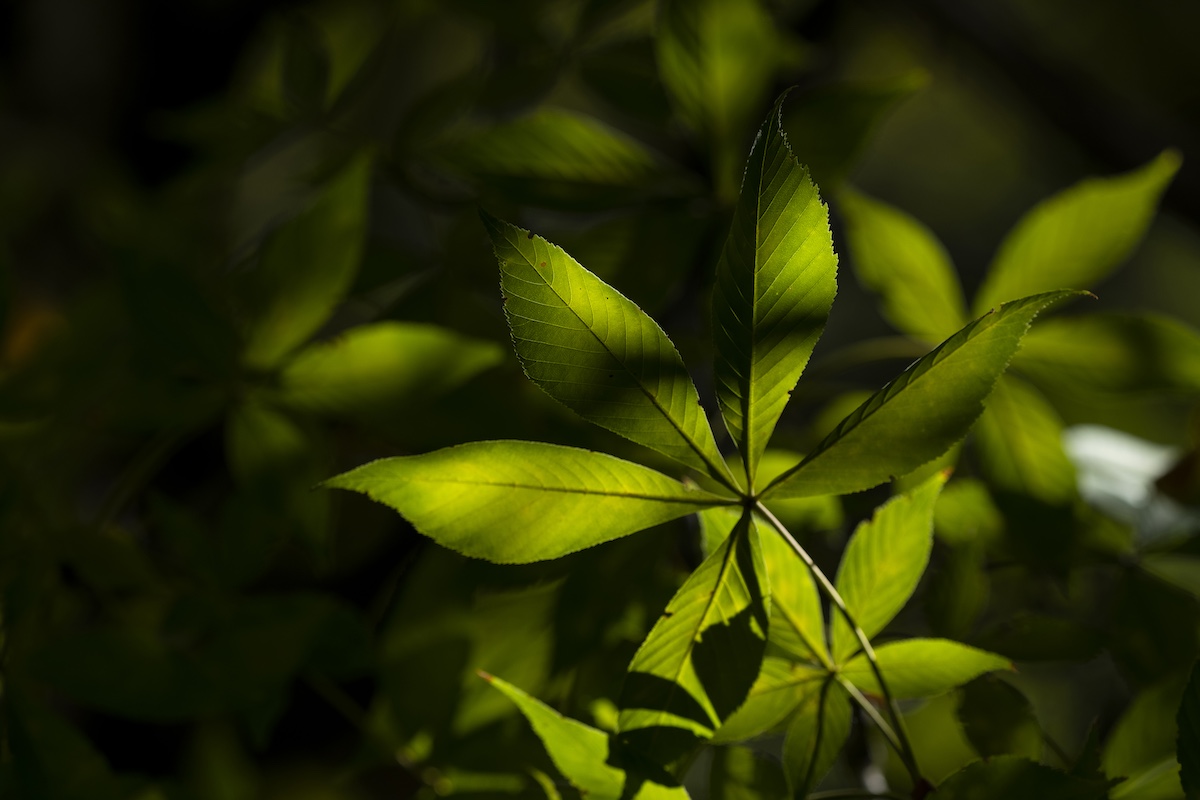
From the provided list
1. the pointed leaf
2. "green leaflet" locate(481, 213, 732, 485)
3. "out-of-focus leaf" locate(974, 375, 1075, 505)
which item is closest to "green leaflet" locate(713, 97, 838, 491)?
"green leaflet" locate(481, 213, 732, 485)

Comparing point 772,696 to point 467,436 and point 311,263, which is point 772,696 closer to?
point 467,436

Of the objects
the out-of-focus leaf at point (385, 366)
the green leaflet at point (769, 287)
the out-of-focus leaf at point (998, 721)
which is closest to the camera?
the green leaflet at point (769, 287)

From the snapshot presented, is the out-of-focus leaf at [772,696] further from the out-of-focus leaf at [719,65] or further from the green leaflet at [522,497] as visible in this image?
the out-of-focus leaf at [719,65]

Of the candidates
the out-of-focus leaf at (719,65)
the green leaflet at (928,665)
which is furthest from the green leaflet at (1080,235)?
the green leaflet at (928,665)

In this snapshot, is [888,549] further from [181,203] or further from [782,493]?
[181,203]

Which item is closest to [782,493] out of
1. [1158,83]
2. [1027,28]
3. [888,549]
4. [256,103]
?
[888,549]

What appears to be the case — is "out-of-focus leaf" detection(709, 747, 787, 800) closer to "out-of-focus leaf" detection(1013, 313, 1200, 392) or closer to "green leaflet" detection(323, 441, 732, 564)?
"green leaflet" detection(323, 441, 732, 564)

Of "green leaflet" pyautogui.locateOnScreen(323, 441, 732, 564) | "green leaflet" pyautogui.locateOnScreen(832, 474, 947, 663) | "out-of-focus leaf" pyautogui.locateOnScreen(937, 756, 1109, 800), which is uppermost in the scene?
"green leaflet" pyautogui.locateOnScreen(323, 441, 732, 564)
